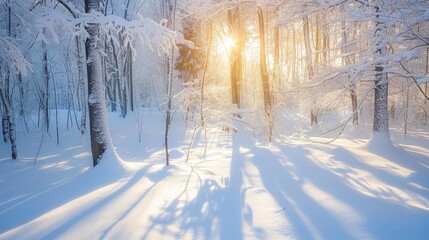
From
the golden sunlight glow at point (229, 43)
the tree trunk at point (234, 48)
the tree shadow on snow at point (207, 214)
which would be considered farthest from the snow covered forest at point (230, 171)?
the golden sunlight glow at point (229, 43)

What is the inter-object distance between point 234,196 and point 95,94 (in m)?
4.28

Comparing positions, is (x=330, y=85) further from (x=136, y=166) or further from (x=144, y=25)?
(x=136, y=166)

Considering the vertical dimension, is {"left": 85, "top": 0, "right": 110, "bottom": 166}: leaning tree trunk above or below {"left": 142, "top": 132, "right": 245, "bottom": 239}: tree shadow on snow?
above

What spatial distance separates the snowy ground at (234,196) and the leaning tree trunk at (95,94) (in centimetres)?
43

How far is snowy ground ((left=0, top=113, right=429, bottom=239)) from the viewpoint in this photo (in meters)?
3.50

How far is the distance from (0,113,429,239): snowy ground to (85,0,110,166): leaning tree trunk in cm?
43

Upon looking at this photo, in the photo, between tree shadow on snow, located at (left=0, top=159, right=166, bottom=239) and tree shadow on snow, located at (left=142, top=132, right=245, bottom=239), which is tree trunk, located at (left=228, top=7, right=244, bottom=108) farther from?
tree shadow on snow, located at (left=142, top=132, right=245, bottom=239)

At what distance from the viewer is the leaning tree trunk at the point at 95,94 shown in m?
6.49

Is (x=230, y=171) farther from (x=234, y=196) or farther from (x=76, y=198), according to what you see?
(x=76, y=198)

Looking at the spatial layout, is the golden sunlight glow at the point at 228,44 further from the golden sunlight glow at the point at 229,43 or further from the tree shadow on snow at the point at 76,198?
the tree shadow on snow at the point at 76,198

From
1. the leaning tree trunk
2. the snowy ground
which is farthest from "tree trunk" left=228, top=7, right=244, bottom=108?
the leaning tree trunk

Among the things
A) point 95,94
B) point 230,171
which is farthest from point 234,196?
point 95,94

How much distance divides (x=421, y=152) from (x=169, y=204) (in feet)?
26.7

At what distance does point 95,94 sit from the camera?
21.6 feet
